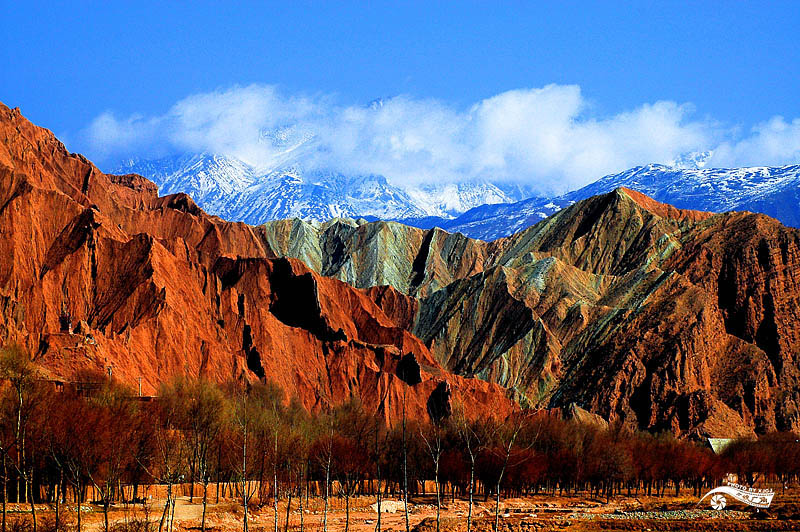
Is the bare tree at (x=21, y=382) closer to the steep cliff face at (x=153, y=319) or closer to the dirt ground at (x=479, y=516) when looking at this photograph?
the dirt ground at (x=479, y=516)

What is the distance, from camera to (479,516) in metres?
81.1

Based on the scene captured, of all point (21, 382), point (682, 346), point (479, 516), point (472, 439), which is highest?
point (682, 346)

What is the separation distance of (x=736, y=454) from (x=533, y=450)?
33.7 m

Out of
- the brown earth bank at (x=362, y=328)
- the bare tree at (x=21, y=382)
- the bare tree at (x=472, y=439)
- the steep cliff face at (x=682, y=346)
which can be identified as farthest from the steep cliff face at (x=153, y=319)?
the bare tree at (x=21, y=382)

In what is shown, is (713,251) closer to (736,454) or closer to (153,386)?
(736,454)

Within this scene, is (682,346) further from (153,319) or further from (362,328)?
(153,319)

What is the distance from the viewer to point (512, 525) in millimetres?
72000

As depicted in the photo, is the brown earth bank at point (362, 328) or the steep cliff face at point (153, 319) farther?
the brown earth bank at point (362, 328)

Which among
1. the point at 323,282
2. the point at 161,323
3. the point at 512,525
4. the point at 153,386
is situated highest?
the point at 323,282

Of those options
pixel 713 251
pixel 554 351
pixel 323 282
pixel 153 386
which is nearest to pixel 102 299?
pixel 153 386

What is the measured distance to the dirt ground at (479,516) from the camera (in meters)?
63.4

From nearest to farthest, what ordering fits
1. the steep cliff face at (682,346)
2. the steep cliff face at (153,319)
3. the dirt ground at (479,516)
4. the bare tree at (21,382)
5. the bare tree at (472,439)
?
the bare tree at (472,439) → the bare tree at (21,382) → the dirt ground at (479,516) → the steep cliff face at (153,319) → the steep cliff face at (682,346)

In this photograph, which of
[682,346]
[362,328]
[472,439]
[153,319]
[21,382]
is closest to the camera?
[21,382]

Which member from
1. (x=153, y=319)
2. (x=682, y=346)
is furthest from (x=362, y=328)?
(x=153, y=319)
